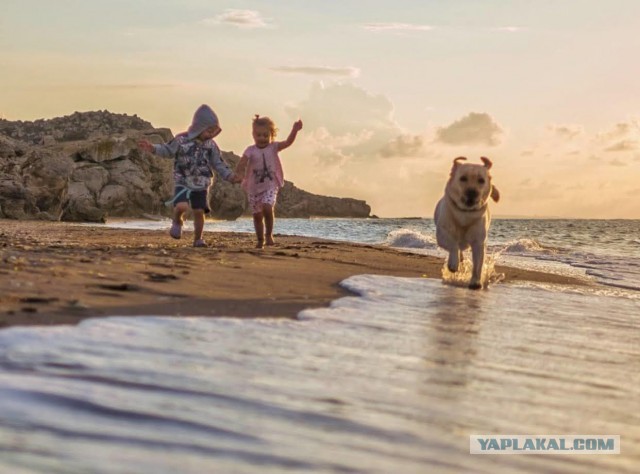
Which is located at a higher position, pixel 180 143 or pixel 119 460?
pixel 180 143

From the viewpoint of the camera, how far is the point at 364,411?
238 cm

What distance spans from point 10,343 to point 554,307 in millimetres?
3921

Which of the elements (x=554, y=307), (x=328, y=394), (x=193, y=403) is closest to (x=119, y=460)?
(x=193, y=403)

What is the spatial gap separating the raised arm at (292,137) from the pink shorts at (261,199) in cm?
58

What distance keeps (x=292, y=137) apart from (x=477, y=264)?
3.88m

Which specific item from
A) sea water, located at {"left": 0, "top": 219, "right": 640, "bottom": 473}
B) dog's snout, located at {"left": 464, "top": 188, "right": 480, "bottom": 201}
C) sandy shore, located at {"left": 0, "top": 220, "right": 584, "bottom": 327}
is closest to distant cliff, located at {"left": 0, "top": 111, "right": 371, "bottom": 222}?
sandy shore, located at {"left": 0, "top": 220, "right": 584, "bottom": 327}

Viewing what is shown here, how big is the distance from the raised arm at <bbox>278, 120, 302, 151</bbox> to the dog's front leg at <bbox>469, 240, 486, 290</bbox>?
11.8 feet

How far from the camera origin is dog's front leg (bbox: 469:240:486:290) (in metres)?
7.19

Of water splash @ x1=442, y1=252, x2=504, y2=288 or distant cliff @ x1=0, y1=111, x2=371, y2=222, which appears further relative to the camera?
distant cliff @ x1=0, y1=111, x2=371, y2=222

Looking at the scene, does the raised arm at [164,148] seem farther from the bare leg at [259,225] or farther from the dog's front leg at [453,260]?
the dog's front leg at [453,260]

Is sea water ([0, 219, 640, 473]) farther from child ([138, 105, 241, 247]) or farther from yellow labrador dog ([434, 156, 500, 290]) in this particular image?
child ([138, 105, 241, 247])

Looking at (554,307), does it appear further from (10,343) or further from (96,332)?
(10,343)

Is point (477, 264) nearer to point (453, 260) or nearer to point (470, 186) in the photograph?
point (453, 260)


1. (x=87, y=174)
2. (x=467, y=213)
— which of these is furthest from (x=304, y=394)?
(x=87, y=174)
